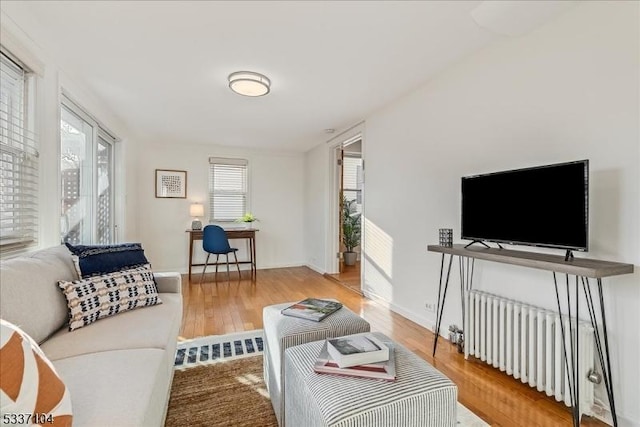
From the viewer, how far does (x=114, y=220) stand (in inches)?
157

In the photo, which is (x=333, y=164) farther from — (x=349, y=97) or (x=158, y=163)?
(x=158, y=163)

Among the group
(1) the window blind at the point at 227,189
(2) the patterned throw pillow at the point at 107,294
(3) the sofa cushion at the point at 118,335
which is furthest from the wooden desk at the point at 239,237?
(3) the sofa cushion at the point at 118,335

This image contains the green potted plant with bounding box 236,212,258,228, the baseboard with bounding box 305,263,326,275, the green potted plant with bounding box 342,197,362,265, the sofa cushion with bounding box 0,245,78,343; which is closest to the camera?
the sofa cushion with bounding box 0,245,78,343

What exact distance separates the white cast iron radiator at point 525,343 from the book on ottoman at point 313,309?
1006mm

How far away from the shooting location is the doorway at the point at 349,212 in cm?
501

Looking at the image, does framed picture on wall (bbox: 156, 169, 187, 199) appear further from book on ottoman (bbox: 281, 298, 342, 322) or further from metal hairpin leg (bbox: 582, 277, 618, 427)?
metal hairpin leg (bbox: 582, 277, 618, 427)

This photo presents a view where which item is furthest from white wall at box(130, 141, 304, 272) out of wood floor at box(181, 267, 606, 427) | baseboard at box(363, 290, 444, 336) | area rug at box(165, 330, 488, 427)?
area rug at box(165, 330, 488, 427)

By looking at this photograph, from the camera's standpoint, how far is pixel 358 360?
1.18 metres

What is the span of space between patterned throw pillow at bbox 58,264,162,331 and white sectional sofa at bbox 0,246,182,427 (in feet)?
0.14

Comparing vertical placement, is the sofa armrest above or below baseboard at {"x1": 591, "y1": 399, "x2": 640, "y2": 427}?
above

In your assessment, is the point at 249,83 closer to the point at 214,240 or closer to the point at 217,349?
the point at 217,349

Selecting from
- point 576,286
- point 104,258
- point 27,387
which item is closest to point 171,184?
point 104,258

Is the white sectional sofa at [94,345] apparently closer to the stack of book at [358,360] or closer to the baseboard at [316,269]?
the stack of book at [358,360]

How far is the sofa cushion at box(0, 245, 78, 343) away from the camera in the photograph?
49.3 inches
